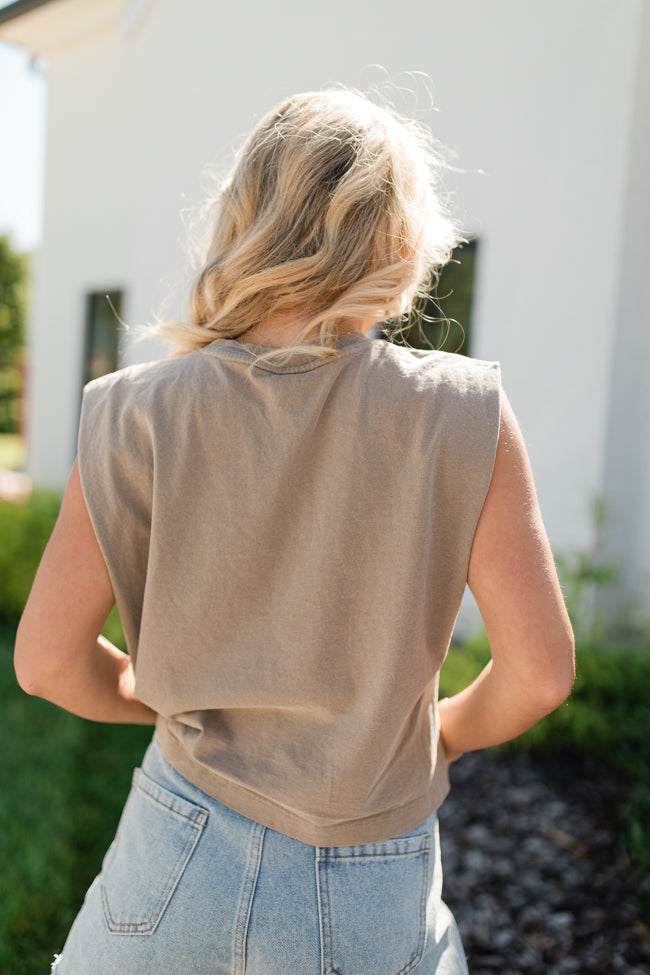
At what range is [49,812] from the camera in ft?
9.69

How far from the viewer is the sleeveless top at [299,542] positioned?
0.89 metres

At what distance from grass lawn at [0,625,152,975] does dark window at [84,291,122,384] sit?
3.57 m

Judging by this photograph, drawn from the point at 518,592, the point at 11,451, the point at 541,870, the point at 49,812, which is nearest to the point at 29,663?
the point at 518,592

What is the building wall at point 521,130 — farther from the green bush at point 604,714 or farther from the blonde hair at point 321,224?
the blonde hair at point 321,224

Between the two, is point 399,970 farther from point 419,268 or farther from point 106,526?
point 419,268

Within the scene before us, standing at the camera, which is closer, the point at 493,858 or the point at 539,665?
the point at 539,665

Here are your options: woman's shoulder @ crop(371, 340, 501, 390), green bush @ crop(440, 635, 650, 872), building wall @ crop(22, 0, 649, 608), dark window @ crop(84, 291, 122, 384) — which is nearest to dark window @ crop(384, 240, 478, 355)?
building wall @ crop(22, 0, 649, 608)

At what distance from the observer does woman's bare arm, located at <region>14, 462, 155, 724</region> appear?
0.99 metres

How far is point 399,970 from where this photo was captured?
0.92 meters

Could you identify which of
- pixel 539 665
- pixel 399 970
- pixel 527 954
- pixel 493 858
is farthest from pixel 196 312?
pixel 493 858

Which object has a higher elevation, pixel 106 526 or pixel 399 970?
pixel 106 526

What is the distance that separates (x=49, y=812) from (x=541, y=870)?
6.14 ft

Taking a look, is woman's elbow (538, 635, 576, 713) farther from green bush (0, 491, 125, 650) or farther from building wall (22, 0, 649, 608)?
green bush (0, 491, 125, 650)

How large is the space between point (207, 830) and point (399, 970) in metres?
0.29
